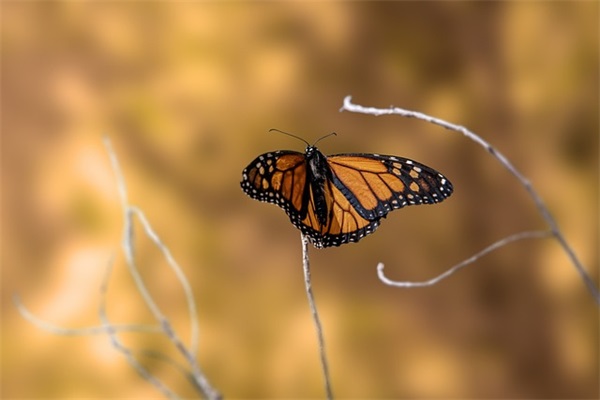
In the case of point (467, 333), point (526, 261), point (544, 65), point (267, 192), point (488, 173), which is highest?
point (544, 65)

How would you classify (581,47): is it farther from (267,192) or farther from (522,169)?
(267,192)

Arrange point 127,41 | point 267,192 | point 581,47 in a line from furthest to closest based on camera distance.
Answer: point 581,47 < point 127,41 < point 267,192

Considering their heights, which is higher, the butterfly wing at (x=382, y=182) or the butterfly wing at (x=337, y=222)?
the butterfly wing at (x=382, y=182)

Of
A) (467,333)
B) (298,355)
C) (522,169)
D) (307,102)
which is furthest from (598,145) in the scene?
(298,355)

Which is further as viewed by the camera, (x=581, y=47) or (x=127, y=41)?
(x=581, y=47)

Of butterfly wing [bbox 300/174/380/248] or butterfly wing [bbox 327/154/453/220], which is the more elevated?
butterfly wing [bbox 327/154/453/220]
